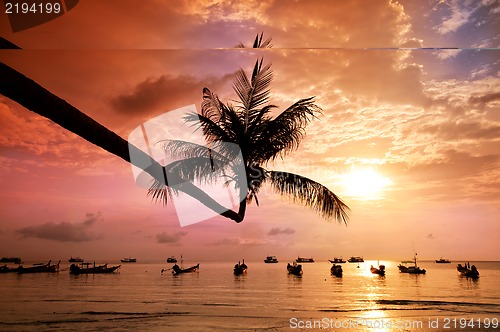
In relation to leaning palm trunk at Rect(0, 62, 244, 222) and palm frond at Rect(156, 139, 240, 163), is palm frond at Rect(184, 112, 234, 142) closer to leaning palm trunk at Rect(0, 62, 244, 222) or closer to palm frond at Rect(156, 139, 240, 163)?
palm frond at Rect(156, 139, 240, 163)

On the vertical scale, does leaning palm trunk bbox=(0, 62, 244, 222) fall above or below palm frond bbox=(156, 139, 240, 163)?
below

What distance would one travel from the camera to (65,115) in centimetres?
158

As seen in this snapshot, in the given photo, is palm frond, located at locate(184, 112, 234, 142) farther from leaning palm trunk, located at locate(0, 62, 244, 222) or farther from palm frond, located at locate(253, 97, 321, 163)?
leaning palm trunk, located at locate(0, 62, 244, 222)

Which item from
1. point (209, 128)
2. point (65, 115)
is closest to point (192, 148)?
point (209, 128)

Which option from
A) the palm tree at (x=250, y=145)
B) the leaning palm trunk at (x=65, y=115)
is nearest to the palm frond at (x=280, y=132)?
the palm tree at (x=250, y=145)

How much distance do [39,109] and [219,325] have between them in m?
14.2

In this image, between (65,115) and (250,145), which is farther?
(250,145)

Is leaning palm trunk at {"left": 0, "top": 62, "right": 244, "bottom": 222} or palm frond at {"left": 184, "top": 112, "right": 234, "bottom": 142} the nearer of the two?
leaning palm trunk at {"left": 0, "top": 62, "right": 244, "bottom": 222}

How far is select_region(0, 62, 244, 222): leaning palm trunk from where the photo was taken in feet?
4.58

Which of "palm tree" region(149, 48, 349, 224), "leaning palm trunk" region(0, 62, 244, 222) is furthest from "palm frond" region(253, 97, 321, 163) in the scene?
"leaning palm trunk" region(0, 62, 244, 222)

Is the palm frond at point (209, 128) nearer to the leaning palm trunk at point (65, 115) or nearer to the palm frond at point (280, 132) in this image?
the palm frond at point (280, 132)

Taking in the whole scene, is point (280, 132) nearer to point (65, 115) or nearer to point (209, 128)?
point (209, 128)

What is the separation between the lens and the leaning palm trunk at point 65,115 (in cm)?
139

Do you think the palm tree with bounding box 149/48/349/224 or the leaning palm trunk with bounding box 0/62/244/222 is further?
the palm tree with bounding box 149/48/349/224
